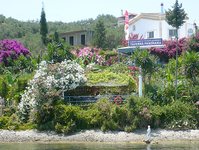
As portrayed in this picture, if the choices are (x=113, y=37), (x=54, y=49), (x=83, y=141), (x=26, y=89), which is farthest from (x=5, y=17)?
(x=83, y=141)

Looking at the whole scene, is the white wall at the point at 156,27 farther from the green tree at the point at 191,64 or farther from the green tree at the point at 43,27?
the green tree at the point at 191,64

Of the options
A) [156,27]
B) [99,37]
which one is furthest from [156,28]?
[99,37]

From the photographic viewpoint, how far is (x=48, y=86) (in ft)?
48.2

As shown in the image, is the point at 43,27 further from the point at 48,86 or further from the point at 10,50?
the point at 48,86

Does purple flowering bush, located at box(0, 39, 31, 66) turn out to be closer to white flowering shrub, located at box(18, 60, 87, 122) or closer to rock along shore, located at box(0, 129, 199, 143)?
white flowering shrub, located at box(18, 60, 87, 122)

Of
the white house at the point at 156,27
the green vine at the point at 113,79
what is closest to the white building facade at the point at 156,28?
the white house at the point at 156,27

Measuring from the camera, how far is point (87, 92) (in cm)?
1612

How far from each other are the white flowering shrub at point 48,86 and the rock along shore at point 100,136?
1.09 meters

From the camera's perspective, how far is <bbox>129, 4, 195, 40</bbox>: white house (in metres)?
31.9

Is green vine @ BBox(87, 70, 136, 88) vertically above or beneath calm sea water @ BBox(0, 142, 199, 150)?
above

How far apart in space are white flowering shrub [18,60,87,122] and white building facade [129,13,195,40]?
19.1m

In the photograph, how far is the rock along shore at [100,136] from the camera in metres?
13.1

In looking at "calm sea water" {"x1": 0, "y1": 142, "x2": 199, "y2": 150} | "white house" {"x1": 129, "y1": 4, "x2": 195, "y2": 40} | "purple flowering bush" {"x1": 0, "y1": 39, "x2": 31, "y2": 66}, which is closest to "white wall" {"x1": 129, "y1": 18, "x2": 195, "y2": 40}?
"white house" {"x1": 129, "y1": 4, "x2": 195, "y2": 40}

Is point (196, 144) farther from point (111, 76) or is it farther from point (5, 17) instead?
point (5, 17)
